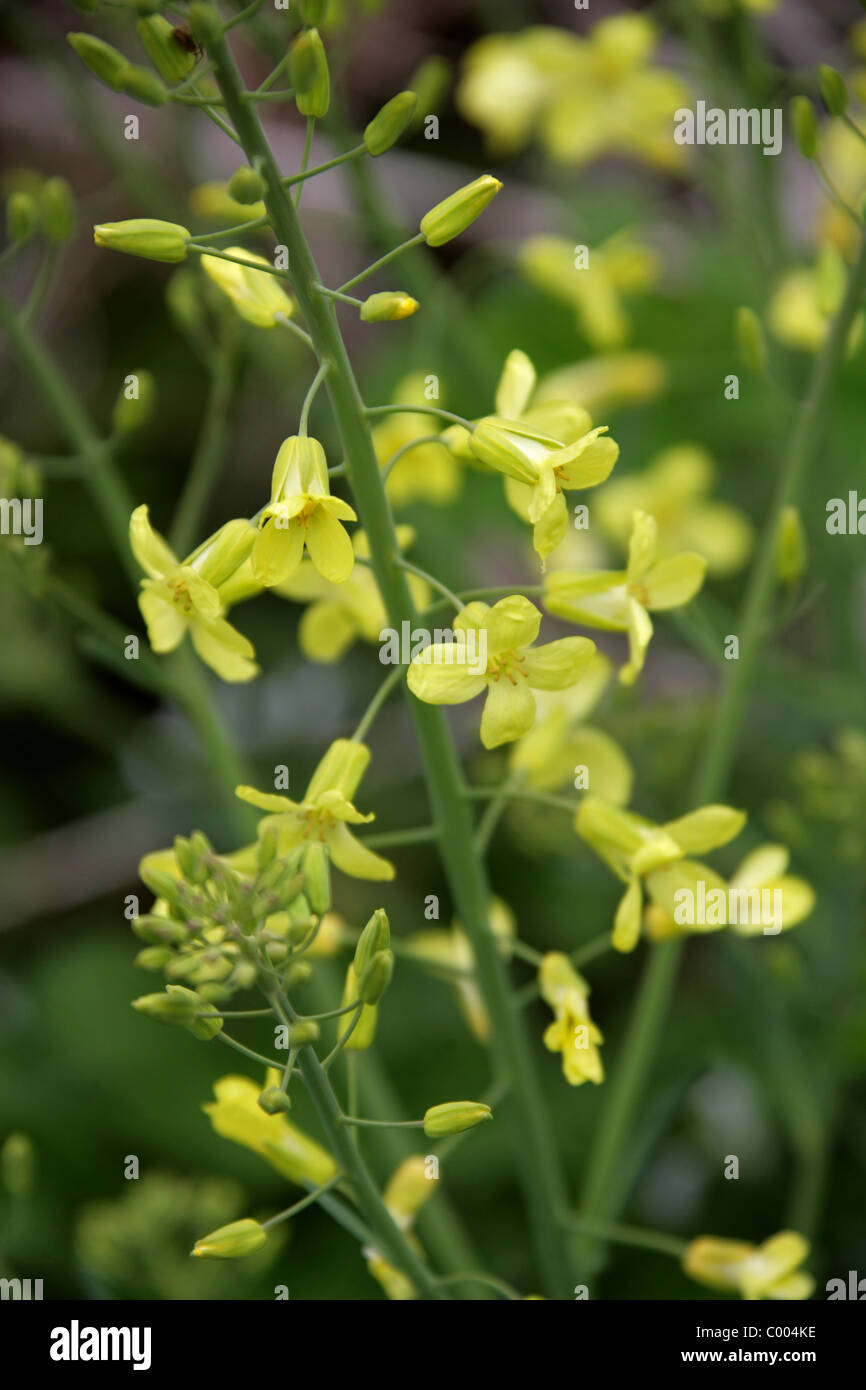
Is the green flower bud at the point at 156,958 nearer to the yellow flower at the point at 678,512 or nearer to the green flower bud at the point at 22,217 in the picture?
the green flower bud at the point at 22,217

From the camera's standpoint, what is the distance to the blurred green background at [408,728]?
5.69ft

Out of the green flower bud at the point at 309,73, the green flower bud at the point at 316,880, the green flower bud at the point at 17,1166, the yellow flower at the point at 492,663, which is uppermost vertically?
the green flower bud at the point at 309,73

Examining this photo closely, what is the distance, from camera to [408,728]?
102 inches

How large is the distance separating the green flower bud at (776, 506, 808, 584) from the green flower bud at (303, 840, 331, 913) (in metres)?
0.61

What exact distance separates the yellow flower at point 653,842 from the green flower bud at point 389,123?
1.93ft

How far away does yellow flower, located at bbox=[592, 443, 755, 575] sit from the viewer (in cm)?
192

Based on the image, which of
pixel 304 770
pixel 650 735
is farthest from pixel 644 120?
pixel 304 770

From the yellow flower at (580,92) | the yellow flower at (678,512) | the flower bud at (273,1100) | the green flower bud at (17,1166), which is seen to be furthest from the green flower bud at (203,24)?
the yellow flower at (580,92)

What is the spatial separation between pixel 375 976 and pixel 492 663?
0.26 m

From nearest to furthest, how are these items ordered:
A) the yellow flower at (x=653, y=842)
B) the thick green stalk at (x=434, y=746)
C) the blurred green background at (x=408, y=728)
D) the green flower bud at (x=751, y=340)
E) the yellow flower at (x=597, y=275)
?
the thick green stalk at (x=434, y=746) < the yellow flower at (x=653, y=842) < the green flower bud at (x=751, y=340) < the blurred green background at (x=408, y=728) < the yellow flower at (x=597, y=275)

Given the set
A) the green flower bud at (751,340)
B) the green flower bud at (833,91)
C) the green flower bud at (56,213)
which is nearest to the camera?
the green flower bud at (833,91)

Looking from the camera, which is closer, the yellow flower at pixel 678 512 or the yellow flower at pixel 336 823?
the yellow flower at pixel 336 823

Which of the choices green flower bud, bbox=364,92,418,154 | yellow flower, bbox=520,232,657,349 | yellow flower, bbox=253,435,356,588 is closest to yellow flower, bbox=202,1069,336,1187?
yellow flower, bbox=253,435,356,588

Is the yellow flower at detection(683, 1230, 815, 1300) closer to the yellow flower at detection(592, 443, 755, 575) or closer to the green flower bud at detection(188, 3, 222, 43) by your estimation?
the yellow flower at detection(592, 443, 755, 575)
